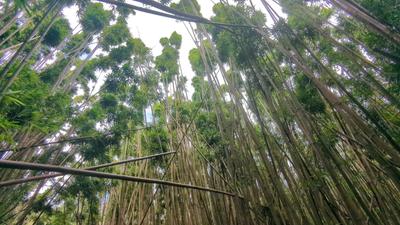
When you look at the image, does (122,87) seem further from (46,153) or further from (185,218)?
(185,218)

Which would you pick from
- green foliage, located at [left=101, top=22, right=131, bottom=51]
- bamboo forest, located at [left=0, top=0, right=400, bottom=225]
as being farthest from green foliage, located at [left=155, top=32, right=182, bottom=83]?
green foliage, located at [left=101, top=22, right=131, bottom=51]

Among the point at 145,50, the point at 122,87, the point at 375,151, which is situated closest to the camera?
the point at 375,151

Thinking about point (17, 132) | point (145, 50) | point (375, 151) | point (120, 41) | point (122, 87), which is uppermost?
point (145, 50)

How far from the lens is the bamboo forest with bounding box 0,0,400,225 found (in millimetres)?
1822

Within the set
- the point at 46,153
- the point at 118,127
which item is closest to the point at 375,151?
the point at 118,127

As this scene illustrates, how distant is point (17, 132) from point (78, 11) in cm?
170

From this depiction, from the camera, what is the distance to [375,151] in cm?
170

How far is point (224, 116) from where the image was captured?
2.80 meters

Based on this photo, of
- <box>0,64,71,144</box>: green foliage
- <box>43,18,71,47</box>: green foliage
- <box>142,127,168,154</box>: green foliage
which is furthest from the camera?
<box>142,127,168,154</box>: green foliage

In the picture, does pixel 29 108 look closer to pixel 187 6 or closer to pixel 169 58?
pixel 187 6

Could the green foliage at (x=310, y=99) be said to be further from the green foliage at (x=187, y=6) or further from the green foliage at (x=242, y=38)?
the green foliage at (x=187, y=6)

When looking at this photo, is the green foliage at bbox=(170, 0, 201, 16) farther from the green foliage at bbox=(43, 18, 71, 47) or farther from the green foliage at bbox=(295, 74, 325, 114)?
the green foliage at bbox=(43, 18, 71, 47)

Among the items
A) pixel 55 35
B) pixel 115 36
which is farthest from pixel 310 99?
pixel 55 35

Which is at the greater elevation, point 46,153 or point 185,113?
point 185,113
